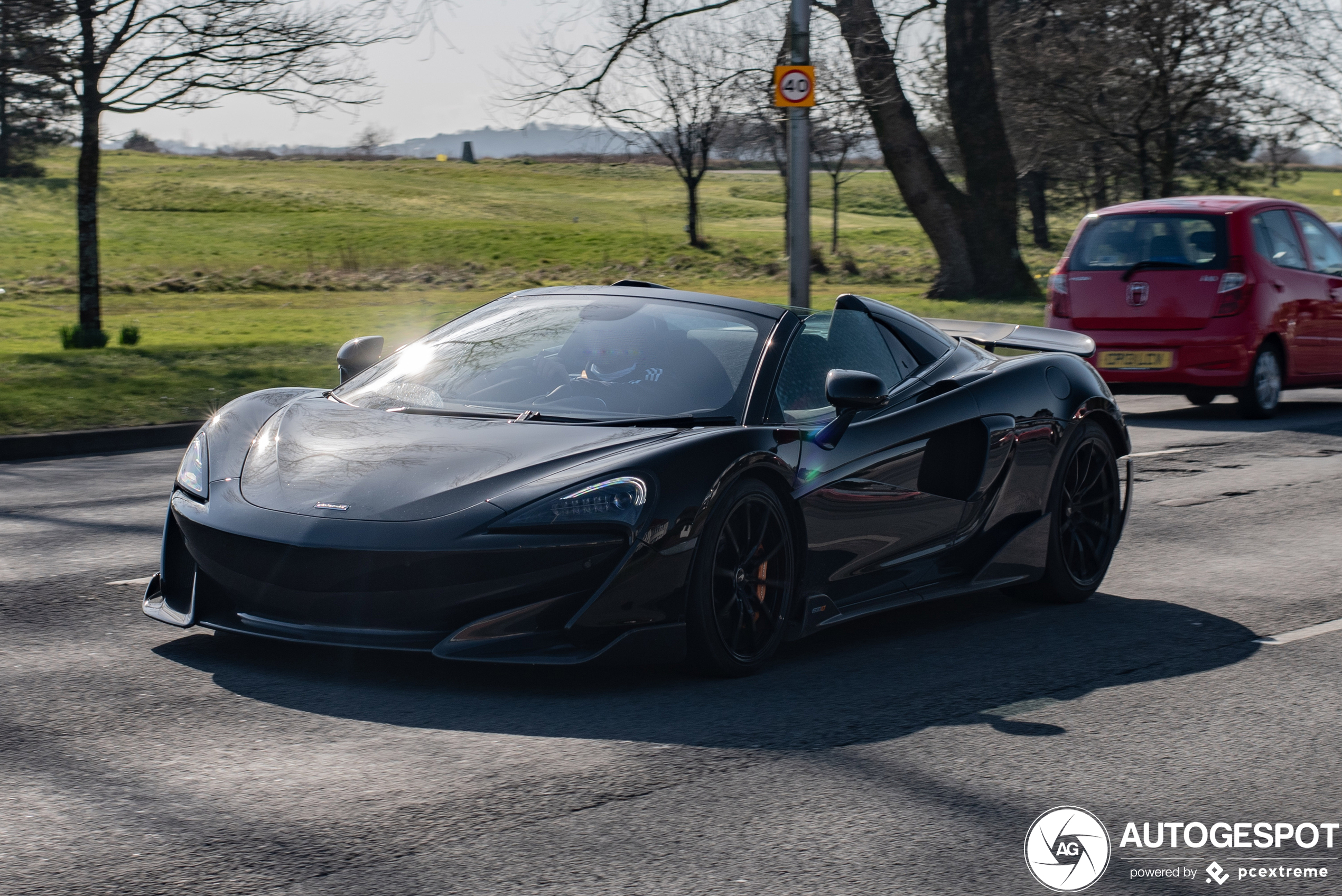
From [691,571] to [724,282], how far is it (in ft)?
116

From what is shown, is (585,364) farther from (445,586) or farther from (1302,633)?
(1302,633)

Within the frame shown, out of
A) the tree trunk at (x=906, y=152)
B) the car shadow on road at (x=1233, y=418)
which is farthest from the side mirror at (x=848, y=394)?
the tree trunk at (x=906, y=152)

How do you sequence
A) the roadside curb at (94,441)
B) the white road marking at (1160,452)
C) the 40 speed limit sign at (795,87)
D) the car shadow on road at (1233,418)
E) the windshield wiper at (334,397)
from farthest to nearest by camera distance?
the 40 speed limit sign at (795,87) < the car shadow on road at (1233,418) < the roadside curb at (94,441) < the white road marking at (1160,452) < the windshield wiper at (334,397)

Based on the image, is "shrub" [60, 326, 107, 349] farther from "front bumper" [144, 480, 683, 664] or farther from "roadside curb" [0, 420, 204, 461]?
"front bumper" [144, 480, 683, 664]

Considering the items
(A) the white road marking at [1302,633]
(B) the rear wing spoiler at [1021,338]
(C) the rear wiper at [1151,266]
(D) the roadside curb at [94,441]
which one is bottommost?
(D) the roadside curb at [94,441]

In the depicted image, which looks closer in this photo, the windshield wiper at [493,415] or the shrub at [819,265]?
the windshield wiper at [493,415]

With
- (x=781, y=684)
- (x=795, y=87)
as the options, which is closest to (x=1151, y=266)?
(x=795, y=87)

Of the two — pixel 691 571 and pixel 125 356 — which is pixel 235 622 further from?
pixel 125 356

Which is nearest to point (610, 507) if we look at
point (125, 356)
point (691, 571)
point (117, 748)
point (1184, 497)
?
point (691, 571)

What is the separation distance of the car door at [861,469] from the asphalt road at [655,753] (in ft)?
1.08

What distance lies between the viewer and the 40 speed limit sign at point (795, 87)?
599 inches

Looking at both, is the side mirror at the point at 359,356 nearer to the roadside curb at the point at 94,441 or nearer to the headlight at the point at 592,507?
the headlight at the point at 592,507

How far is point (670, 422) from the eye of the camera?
17.4ft

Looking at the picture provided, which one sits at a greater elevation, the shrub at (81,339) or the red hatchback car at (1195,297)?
the red hatchback car at (1195,297)
